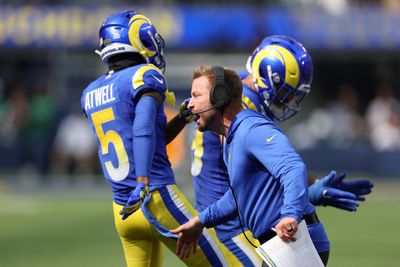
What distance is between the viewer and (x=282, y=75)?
665cm

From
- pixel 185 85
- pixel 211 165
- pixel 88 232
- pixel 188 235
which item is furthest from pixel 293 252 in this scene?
pixel 185 85

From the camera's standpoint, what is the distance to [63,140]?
76.1 feet

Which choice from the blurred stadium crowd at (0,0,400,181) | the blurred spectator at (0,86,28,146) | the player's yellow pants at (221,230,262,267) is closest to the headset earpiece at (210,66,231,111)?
the player's yellow pants at (221,230,262,267)

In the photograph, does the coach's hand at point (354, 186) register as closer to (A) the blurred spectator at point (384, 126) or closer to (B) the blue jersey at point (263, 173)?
(B) the blue jersey at point (263, 173)

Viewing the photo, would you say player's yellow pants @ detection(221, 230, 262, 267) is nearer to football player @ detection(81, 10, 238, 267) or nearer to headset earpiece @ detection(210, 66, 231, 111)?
football player @ detection(81, 10, 238, 267)

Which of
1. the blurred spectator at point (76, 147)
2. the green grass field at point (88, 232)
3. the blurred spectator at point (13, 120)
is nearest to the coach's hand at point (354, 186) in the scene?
the green grass field at point (88, 232)

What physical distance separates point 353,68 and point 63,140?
9714 millimetres

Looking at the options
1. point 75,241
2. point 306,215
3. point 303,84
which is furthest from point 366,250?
point 306,215

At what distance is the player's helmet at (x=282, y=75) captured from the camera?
6.66m

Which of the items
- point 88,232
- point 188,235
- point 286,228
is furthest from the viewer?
point 88,232

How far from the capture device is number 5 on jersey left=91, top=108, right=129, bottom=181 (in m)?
6.05

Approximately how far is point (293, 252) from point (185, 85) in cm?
2016

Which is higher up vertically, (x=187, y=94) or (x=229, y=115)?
(x=229, y=115)

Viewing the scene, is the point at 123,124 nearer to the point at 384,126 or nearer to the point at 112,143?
the point at 112,143
